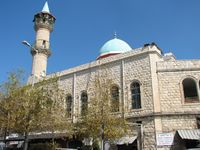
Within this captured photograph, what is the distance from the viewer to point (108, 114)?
17031 millimetres

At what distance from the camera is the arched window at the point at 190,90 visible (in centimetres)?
2000

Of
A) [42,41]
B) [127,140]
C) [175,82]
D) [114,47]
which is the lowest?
[127,140]

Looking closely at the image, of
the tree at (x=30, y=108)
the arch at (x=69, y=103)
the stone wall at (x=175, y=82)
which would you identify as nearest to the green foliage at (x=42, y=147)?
the tree at (x=30, y=108)

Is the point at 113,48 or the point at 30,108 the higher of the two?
the point at 113,48

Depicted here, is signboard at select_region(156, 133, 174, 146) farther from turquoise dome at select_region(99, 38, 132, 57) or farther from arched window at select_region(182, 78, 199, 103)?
turquoise dome at select_region(99, 38, 132, 57)

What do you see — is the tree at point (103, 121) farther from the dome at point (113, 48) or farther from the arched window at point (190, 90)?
the dome at point (113, 48)

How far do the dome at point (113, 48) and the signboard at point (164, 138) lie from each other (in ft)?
39.5

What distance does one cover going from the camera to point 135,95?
21.5 metres

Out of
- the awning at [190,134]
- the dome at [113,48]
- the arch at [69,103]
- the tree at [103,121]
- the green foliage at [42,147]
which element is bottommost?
the green foliage at [42,147]

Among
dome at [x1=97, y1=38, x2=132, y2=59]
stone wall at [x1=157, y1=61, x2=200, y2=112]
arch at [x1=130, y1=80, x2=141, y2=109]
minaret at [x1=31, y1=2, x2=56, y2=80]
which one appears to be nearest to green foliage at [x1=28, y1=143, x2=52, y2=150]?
arch at [x1=130, y1=80, x2=141, y2=109]

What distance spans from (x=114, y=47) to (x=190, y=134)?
13968 millimetres

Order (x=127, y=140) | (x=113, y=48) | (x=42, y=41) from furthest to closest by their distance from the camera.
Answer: (x=42, y=41)
(x=113, y=48)
(x=127, y=140)

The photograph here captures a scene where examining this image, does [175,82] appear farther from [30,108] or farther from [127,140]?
[30,108]

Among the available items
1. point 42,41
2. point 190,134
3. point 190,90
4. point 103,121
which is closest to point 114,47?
point 42,41
